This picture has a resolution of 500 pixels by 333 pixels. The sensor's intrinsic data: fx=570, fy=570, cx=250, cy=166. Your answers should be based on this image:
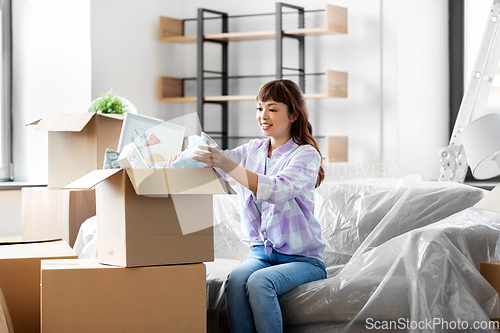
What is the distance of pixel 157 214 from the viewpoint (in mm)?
1220

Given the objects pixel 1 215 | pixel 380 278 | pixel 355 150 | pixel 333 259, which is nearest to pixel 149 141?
pixel 380 278

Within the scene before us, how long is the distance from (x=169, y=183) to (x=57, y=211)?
1.22m

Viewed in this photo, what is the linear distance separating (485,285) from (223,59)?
7.86 ft

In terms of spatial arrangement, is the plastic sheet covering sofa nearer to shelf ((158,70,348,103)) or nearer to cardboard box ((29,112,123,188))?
cardboard box ((29,112,123,188))

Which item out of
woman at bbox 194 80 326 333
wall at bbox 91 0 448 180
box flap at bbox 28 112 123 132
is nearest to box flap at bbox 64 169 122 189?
woman at bbox 194 80 326 333

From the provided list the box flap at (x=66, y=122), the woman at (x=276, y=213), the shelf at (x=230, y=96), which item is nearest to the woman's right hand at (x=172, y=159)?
the woman at (x=276, y=213)

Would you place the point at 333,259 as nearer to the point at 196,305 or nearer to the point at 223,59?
the point at 196,305

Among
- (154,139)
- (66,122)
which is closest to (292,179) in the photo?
(154,139)

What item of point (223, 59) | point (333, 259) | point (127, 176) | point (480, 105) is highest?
point (223, 59)

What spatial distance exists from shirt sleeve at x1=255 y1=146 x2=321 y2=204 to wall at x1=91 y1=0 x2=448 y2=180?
1.61m

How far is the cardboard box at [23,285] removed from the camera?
1.47m

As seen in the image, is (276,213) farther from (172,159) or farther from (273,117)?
(172,159)

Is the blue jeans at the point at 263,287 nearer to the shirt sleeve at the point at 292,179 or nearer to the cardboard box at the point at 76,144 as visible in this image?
the shirt sleeve at the point at 292,179

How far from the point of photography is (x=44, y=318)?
3.95 feet
